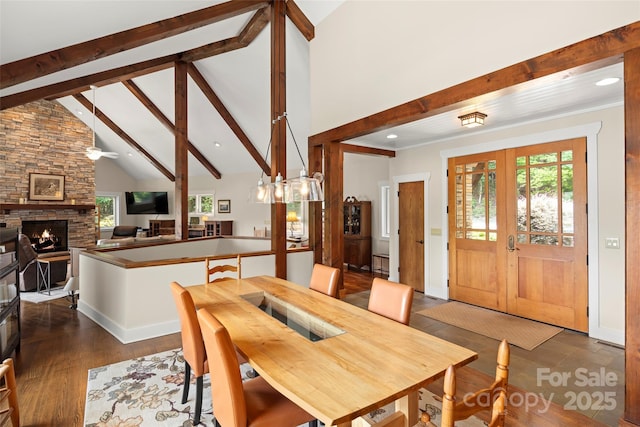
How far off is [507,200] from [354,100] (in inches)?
94.6

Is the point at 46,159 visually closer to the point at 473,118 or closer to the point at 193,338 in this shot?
the point at 193,338

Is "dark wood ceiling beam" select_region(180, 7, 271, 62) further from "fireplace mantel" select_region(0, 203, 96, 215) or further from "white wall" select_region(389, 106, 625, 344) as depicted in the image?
"fireplace mantel" select_region(0, 203, 96, 215)

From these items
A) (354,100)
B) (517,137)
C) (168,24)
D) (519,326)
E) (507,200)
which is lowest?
(519,326)

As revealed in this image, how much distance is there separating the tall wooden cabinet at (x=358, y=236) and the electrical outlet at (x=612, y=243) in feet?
13.9

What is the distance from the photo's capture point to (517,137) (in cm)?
417

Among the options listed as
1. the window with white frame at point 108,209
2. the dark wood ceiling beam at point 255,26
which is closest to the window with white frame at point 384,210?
the dark wood ceiling beam at point 255,26

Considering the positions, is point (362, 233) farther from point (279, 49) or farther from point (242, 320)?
point (242, 320)

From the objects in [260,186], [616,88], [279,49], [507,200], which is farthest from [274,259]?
[616,88]

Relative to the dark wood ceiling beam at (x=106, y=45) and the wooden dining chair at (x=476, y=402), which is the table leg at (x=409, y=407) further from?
the dark wood ceiling beam at (x=106, y=45)

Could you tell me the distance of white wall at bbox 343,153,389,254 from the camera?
23.2 ft

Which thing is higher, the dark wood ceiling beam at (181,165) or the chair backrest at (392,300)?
the dark wood ceiling beam at (181,165)

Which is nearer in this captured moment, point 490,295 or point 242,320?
point 242,320

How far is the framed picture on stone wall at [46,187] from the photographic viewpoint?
758 centimetres

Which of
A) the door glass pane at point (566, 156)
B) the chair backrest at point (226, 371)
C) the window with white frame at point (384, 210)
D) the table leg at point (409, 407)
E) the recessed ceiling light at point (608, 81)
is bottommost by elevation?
the table leg at point (409, 407)
